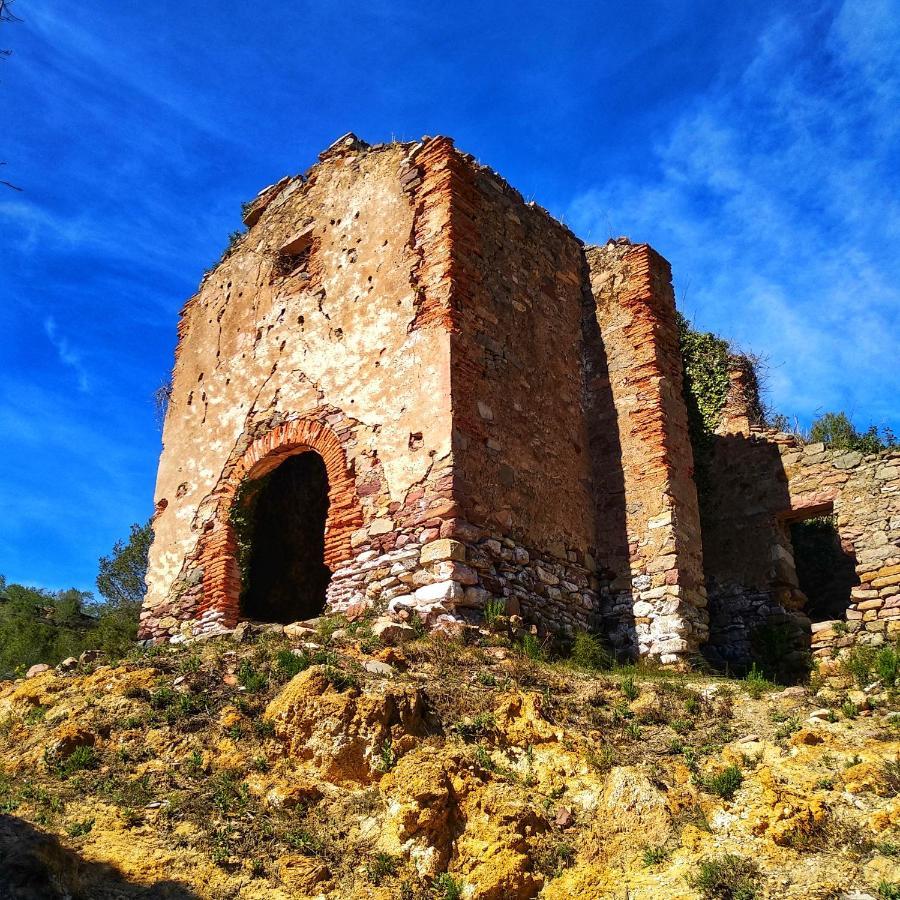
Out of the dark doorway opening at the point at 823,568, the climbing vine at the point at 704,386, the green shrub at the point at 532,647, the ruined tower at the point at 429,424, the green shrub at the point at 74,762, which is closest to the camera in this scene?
the green shrub at the point at 74,762

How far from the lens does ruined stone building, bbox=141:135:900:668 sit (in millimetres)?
8945

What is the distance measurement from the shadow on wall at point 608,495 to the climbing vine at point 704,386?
2.30m

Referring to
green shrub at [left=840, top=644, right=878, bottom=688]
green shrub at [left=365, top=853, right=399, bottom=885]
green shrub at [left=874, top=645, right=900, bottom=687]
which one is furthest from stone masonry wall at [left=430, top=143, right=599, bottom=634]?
green shrub at [left=365, top=853, right=399, bottom=885]

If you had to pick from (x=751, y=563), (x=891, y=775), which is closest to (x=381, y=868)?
(x=891, y=775)

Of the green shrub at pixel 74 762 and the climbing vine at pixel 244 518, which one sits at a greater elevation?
the climbing vine at pixel 244 518

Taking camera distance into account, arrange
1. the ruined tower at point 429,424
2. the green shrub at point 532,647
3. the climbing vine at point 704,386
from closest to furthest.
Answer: the green shrub at point 532,647 → the ruined tower at point 429,424 → the climbing vine at point 704,386

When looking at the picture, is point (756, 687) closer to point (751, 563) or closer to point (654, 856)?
point (654, 856)

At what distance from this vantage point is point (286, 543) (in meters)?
11.6

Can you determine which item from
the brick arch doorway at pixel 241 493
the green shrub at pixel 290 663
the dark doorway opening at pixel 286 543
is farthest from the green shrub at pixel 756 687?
the dark doorway opening at pixel 286 543

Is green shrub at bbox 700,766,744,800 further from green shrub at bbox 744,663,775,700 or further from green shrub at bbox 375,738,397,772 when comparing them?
green shrub at bbox 375,738,397,772

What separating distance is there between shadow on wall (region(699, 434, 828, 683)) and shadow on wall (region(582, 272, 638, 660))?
1.38 m

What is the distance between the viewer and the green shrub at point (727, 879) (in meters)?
4.51

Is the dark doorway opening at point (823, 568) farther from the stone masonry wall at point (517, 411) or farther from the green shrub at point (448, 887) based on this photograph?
the green shrub at point (448, 887)

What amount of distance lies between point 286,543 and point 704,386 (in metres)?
6.20
